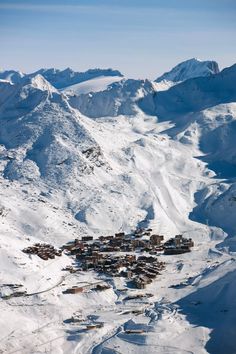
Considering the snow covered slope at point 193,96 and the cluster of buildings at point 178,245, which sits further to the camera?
the snow covered slope at point 193,96

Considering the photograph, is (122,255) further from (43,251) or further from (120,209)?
(120,209)

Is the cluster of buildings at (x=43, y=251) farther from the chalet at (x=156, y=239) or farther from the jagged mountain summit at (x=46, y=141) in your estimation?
the jagged mountain summit at (x=46, y=141)

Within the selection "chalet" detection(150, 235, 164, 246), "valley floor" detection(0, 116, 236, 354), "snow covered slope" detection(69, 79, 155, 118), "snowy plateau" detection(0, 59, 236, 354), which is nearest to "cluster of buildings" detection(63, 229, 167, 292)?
"chalet" detection(150, 235, 164, 246)

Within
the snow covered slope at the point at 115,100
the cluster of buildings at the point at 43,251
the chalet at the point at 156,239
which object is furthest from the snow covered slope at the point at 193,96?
the cluster of buildings at the point at 43,251

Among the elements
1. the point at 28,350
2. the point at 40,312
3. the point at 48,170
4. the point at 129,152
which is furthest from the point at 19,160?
the point at 28,350

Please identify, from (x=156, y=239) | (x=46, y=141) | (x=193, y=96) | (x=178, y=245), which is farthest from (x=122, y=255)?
(x=193, y=96)

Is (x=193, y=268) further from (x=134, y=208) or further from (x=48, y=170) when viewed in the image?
(x=48, y=170)
